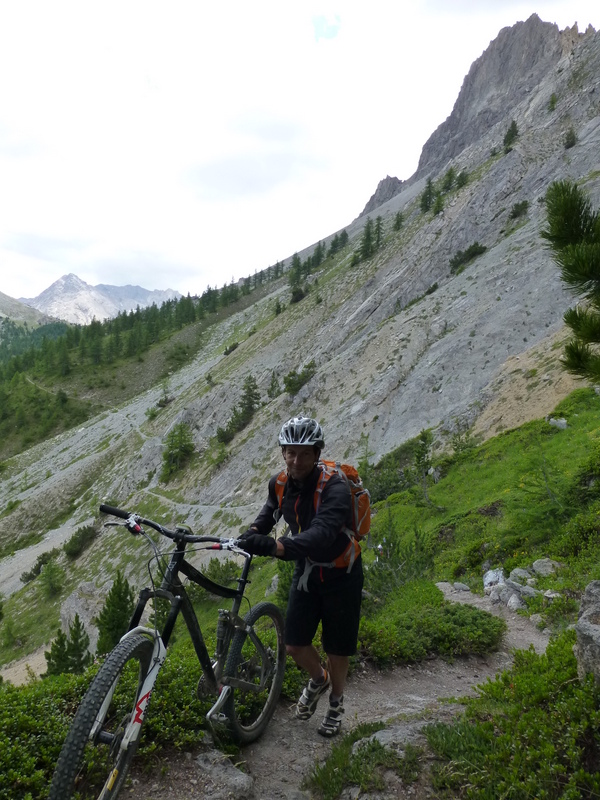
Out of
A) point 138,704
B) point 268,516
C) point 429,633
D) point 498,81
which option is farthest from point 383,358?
point 498,81

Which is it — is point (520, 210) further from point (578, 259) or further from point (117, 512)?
point (117, 512)

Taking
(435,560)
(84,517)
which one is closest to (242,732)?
(435,560)

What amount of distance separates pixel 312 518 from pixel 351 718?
3155 millimetres

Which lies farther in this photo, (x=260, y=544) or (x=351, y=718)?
(x=351, y=718)

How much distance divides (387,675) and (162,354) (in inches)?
5209

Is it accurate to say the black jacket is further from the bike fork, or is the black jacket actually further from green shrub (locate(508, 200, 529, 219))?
green shrub (locate(508, 200, 529, 219))

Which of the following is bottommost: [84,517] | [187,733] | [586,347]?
[84,517]

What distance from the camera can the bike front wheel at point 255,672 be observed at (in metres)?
4.99

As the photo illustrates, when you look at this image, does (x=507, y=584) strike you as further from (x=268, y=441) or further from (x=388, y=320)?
(x=388, y=320)

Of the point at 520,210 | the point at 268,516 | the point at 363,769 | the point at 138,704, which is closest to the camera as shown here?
the point at 138,704

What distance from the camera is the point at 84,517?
61844 millimetres

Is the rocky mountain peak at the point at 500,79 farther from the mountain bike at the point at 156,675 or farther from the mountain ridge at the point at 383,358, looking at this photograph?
the mountain bike at the point at 156,675

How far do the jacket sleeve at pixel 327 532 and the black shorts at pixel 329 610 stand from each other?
1.33ft

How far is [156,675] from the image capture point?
155 inches
